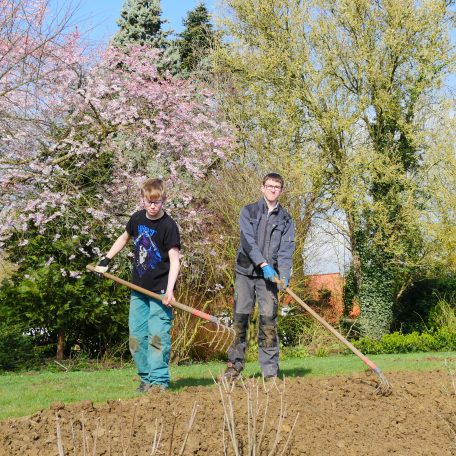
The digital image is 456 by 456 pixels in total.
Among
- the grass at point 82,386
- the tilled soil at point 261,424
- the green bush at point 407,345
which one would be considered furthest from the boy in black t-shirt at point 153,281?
the green bush at point 407,345

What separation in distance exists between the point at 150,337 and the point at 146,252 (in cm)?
68

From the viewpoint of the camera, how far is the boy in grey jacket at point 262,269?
6055mm

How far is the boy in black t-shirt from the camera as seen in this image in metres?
5.50

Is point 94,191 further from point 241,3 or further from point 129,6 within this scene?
point 129,6

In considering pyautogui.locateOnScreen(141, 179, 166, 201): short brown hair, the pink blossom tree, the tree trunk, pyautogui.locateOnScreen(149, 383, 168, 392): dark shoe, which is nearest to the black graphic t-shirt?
pyautogui.locateOnScreen(141, 179, 166, 201): short brown hair

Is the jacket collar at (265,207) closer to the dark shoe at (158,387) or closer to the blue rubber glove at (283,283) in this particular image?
the blue rubber glove at (283,283)

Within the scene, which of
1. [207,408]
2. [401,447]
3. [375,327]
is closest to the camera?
[401,447]

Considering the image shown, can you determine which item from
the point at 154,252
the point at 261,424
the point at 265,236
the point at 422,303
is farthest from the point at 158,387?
the point at 422,303

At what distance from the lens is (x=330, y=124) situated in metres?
18.6

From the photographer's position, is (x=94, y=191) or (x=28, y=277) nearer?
(x=28, y=277)

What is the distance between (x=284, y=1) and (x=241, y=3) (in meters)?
1.26

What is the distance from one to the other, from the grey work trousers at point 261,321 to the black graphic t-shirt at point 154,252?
872 millimetres

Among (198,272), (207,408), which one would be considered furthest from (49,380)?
(198,272)

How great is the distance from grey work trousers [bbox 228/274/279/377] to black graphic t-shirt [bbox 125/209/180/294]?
2.86 feet
